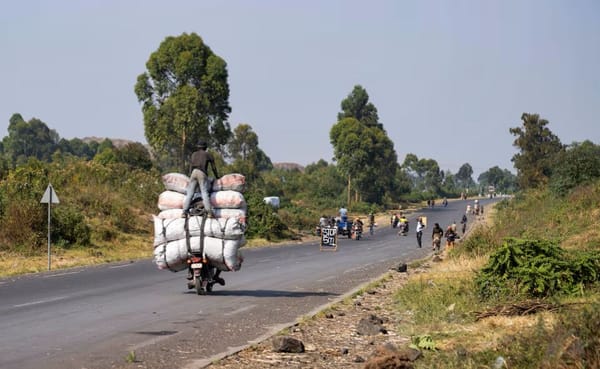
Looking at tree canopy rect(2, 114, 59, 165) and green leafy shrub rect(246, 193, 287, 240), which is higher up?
tree canopy rect(2, 114, 59, 165)

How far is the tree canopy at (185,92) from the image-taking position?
202ft

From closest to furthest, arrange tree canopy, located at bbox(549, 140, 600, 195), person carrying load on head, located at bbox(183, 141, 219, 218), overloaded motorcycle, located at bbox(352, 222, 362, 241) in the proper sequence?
person carrying load on head, located at bbox(183, 141, 219, 218) < tree canopy, located at bbox(549, 140, 600, 195) < overloaded motorcycle, located at bbox(352, 222, 362, 241)

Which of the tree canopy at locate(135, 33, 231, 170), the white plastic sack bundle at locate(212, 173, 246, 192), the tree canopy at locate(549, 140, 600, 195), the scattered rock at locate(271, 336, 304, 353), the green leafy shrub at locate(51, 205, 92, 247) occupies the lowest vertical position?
the scattered rock at locate(271, 336, 304, 353)

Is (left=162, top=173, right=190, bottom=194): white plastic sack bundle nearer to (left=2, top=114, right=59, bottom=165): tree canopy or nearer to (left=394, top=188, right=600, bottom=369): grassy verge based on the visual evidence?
(left=394, top=188, right=600, bottom=369): grassy verge

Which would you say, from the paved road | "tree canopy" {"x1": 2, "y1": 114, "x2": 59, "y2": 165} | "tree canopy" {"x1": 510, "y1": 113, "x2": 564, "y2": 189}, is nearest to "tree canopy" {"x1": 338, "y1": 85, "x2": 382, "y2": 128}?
"tree canopy" {"x1": 510, "y1": 113, "x2": 564, "y2": 189}

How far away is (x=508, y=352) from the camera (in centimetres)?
840

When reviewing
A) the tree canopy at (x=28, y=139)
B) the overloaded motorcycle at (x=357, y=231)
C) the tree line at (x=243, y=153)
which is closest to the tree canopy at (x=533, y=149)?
the tree line at (x=243, y=153)

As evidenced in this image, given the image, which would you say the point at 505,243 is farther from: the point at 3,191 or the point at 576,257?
the point at 3,191

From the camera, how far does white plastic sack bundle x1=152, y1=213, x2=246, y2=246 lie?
17312 millimetres

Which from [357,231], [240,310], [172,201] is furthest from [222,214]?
[357,231]

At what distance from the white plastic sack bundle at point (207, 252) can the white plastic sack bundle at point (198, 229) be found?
0.33 ft

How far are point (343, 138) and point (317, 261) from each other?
76653 mm

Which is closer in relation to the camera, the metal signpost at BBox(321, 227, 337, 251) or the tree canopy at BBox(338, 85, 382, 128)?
the metal signpost at BBox(321, 227, 337, 251)

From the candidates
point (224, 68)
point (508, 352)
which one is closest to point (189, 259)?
point (508, 352)
